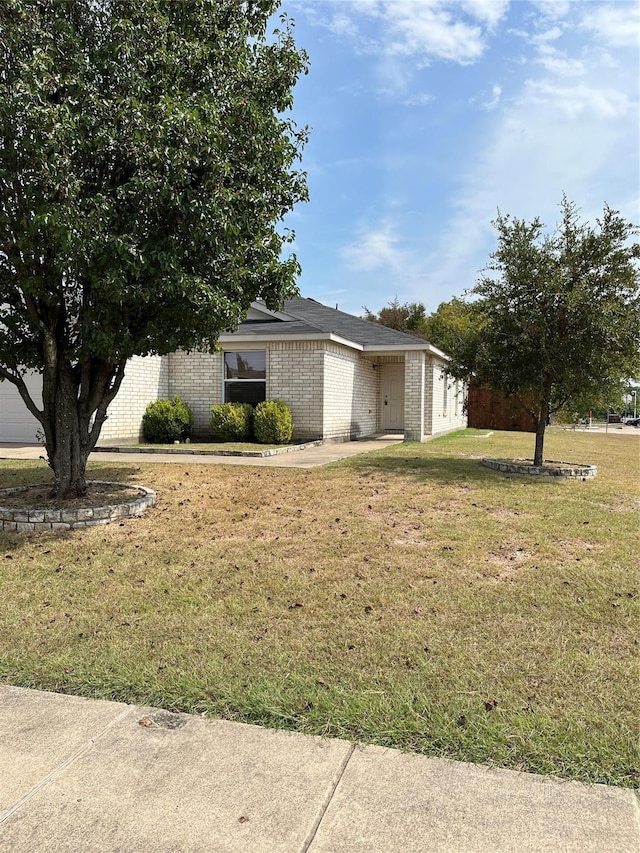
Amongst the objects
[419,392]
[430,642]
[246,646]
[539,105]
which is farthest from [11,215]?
[419,392]

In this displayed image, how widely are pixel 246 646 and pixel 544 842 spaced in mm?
1875

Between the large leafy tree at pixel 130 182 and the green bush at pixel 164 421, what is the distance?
7157mm

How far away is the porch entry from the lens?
65.1ft

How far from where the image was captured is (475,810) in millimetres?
1994

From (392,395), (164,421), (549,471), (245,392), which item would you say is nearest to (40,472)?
(164,421)

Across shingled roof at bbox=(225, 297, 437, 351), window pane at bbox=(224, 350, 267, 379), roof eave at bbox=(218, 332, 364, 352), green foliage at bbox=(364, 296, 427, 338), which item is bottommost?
window pane at bbox=(224, 350, 267, 379)

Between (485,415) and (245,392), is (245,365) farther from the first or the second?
(485,415)

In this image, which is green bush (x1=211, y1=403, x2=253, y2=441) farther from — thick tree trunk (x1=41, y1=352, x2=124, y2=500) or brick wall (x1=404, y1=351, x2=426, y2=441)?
thick tree trunk (x1=41, y1=352, x2=124, y2=500)

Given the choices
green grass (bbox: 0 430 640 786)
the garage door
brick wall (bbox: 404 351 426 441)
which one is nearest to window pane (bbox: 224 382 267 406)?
brick wall (bbox: 404 351 426 441)

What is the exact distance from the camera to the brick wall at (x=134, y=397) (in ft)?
44.1

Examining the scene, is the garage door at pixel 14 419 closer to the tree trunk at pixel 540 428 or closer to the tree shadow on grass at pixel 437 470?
the tree shadow on grass at pixel 437 470

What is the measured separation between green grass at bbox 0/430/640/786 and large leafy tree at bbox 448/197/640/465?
112 inches

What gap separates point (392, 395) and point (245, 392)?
6.91m

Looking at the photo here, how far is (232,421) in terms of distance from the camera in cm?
1395
